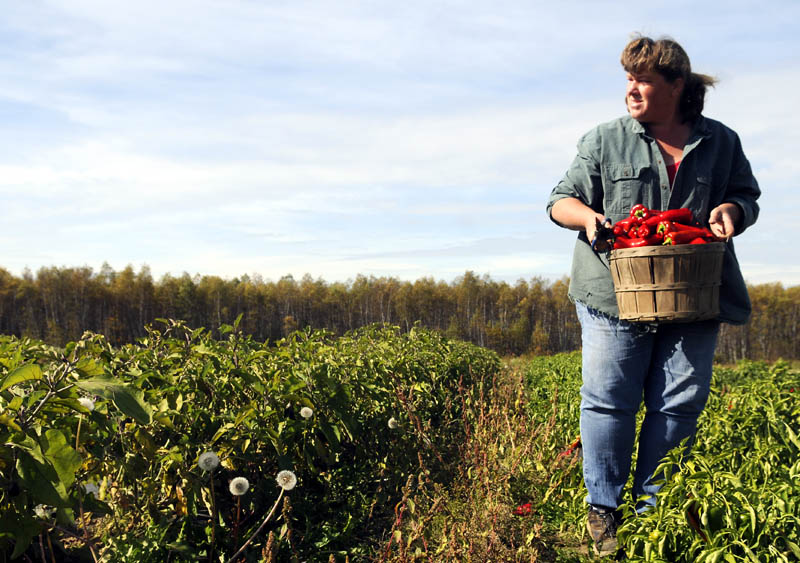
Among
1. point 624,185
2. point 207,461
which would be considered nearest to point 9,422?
point 207,461

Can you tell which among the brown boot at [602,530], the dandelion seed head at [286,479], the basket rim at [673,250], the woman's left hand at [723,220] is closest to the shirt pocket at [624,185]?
the woman's left hand at [723,220]

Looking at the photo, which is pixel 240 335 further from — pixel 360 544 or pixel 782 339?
→ pixel 782 339

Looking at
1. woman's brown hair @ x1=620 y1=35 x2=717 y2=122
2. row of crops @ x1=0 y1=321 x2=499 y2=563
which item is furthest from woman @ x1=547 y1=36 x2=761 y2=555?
row of crops @ x1=0 y1=321 x2=499 y2=563

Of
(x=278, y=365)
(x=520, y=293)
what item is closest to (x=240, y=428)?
(x=278, y=365)

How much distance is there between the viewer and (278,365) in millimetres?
2961

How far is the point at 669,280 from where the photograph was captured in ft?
6.83

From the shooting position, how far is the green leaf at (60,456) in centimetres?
140

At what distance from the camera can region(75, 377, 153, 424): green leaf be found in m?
1.37

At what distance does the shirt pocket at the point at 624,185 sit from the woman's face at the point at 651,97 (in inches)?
8.7

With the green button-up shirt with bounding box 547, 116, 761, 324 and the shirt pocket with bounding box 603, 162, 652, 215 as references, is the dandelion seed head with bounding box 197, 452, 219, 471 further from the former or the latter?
the shirt pocket with bounding box 603, 162, 652, 215

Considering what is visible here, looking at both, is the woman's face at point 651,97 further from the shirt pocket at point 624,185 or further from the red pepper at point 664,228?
the red pepper at point 664,228

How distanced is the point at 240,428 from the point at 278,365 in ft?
1.98

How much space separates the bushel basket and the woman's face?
0.63 m

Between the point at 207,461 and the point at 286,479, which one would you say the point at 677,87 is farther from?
the point at 207,461
